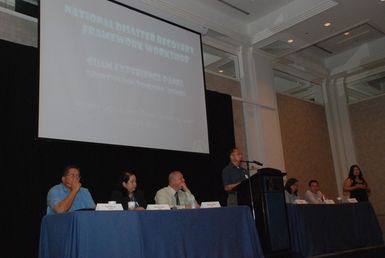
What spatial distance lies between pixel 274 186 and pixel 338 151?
4.69 m

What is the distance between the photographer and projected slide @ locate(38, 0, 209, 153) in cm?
344

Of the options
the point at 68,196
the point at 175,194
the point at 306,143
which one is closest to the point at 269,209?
the point at 175,194

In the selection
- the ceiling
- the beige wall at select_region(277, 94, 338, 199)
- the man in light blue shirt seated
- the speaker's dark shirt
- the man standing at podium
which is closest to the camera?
the man in light blue shirt seated

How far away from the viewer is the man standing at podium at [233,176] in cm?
390

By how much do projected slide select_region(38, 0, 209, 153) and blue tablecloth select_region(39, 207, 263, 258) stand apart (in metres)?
1.25

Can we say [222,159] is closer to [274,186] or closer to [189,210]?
[274,186]

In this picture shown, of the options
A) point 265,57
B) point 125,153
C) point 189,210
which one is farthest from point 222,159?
point 189,210

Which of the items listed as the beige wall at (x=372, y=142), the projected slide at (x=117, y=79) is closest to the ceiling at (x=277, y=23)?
the projected slide at (x=117, y=79)

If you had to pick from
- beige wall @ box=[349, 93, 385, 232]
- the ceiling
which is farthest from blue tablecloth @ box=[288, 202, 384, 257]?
beige wall @ box=[349, 93, 385, 232]

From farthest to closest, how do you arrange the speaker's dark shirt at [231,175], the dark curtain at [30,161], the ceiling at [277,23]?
the ceiling at [277,23], the speaker's dark shirt at [231,175], the dark curtain at [30,161]

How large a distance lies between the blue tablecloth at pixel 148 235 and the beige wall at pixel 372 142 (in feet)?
16.8

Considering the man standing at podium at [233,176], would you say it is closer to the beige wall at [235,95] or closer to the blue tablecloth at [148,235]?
the blue tablecloth at [148,235]

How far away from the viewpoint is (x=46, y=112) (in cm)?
330

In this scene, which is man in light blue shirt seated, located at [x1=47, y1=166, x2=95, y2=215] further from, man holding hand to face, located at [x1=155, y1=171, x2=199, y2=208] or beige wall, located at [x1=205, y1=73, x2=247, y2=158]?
beige wall, located at [x1=205, y1=73, x2=247, y2=158]
